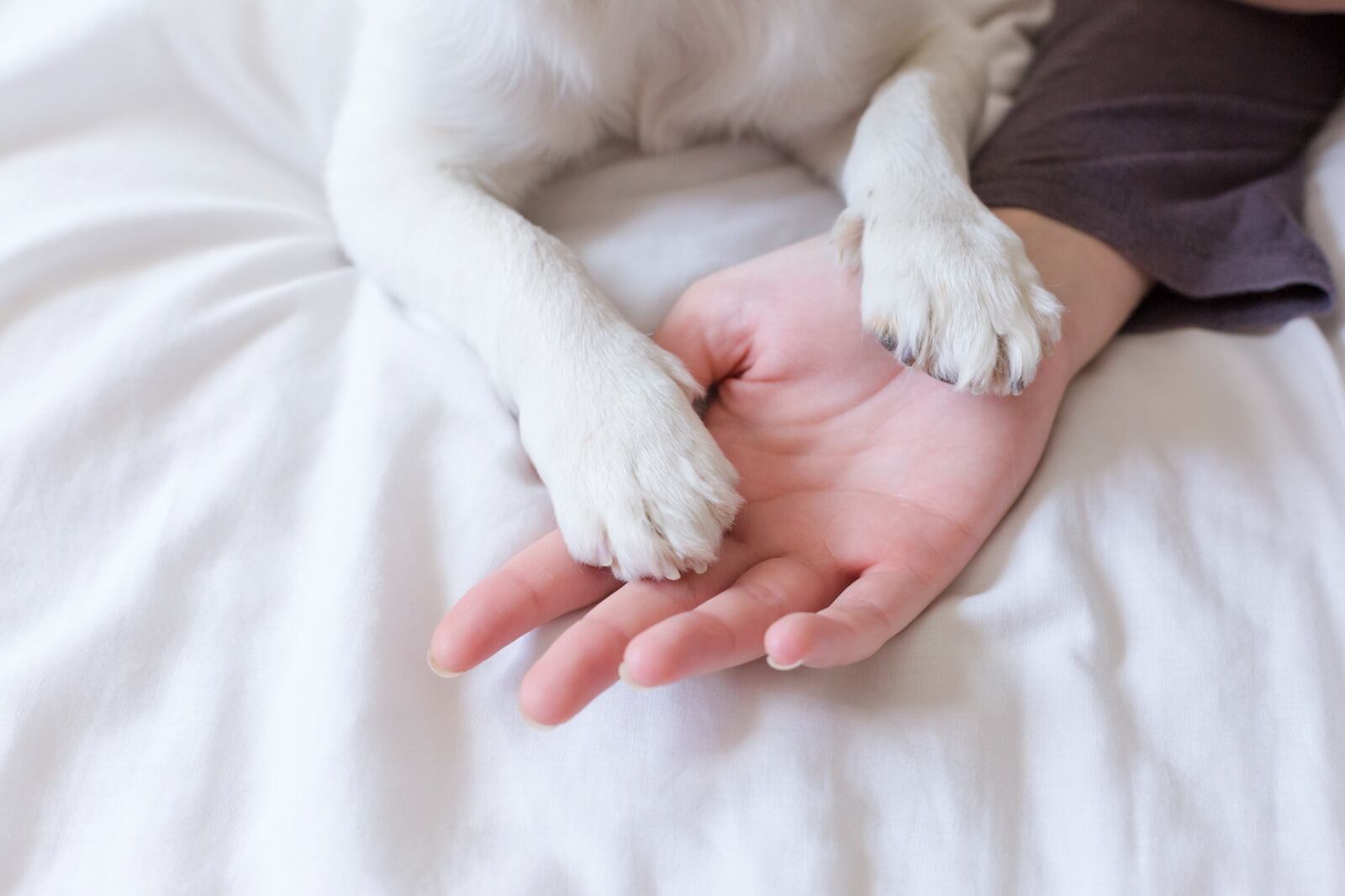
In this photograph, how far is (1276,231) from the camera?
1.23 meters

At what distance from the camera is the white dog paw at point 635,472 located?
89cm

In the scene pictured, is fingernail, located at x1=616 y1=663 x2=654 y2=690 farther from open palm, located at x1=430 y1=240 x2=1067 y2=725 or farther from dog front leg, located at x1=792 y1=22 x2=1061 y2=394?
dog front leg, located at x1=792 y1=22 x2=1061 y2=394

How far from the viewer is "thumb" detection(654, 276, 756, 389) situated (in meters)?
1.13

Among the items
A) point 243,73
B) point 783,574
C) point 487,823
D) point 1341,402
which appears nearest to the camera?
point 487,823

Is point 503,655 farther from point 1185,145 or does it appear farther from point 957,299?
point 1185,145

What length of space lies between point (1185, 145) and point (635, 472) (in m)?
0.96

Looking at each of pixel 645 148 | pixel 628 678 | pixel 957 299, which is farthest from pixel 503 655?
pixel 645 148

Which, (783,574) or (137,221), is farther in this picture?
(137,221)

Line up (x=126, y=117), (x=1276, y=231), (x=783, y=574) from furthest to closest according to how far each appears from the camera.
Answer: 1. (x=126, y=117)
2. (x=1276, y=231)
3. (x=783, y=574)

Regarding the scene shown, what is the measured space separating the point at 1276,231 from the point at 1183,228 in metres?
0.11

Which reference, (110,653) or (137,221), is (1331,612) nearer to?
(110,653)

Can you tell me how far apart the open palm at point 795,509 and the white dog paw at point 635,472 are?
0.04 meters

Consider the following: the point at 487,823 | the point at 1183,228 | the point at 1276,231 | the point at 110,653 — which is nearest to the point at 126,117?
the point at 110,653

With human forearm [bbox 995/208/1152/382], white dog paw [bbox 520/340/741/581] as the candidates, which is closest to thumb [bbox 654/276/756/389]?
white dog paw [bbox 520/340/741/581]
